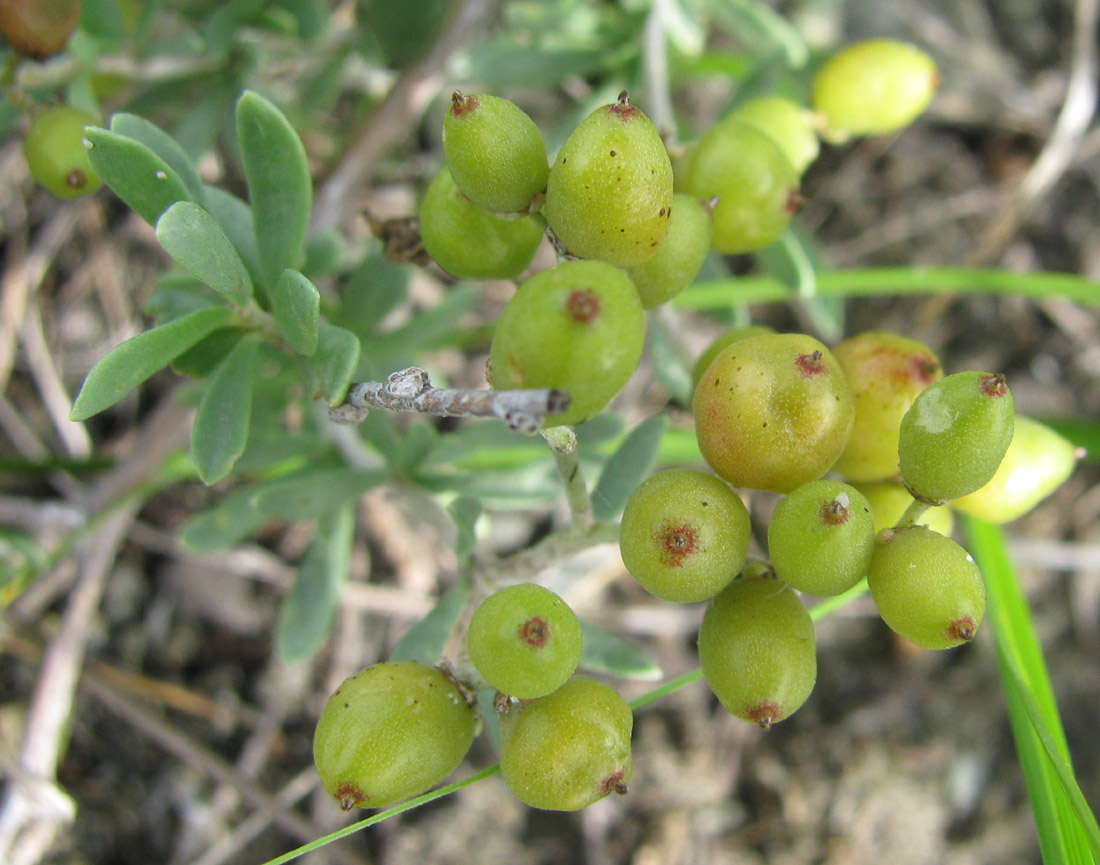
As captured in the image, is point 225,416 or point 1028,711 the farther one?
point 225,416

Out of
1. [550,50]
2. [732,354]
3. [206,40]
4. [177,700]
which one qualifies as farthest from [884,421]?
[177,700]

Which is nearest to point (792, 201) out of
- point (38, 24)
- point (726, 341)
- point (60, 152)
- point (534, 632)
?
point (726, 341)

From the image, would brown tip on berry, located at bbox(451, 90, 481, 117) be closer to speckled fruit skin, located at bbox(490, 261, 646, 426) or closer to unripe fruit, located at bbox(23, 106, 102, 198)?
speckled fruit skin, located at bbox(490, 261, 646, 426)

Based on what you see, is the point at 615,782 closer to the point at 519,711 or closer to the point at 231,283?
the point at 519,711

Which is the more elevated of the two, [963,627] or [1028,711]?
[963,627]

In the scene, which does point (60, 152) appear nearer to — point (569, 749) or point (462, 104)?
point (462, 104)

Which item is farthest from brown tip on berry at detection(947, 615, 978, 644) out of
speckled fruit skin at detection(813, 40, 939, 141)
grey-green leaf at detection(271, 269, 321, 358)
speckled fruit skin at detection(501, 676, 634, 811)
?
speckled fruit skin at detection(813, 40, 939, 141)
